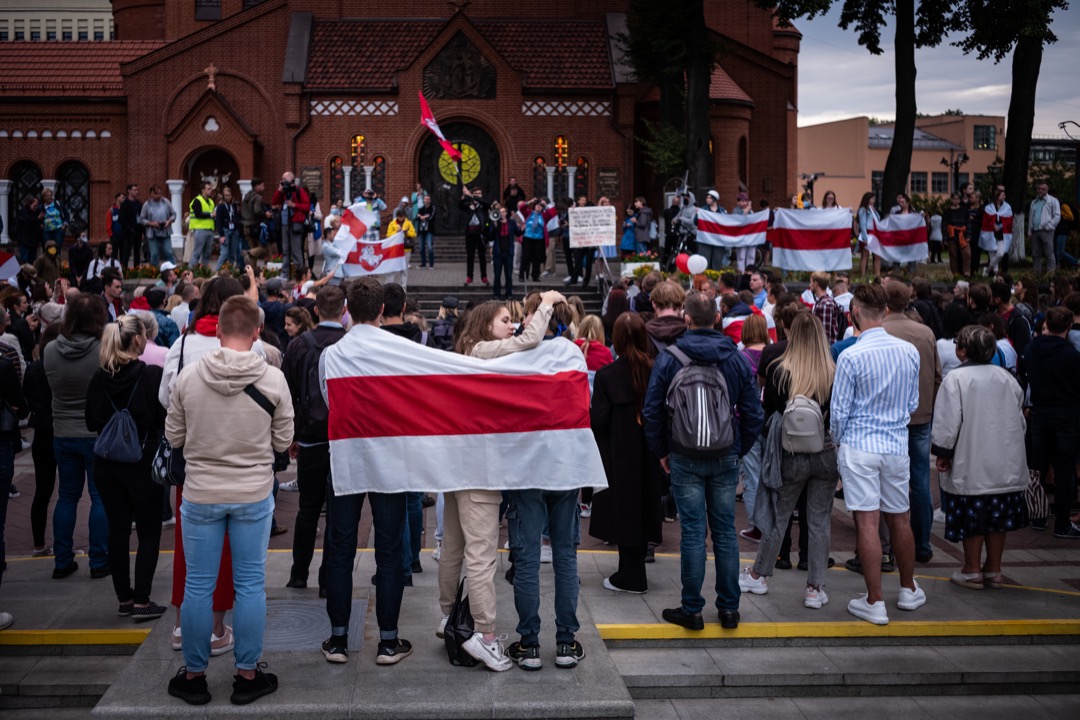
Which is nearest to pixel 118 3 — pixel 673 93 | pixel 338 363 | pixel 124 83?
pixel 124 83

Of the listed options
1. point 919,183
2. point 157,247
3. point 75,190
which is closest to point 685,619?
point 157,247

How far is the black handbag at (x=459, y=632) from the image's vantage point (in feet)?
23.0

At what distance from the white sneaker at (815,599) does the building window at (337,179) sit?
2840 centimetres

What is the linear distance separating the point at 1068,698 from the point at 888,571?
2051 millimetres

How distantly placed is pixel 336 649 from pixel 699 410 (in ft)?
9.29

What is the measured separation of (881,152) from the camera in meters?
78.2

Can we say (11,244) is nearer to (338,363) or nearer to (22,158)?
(22,158)

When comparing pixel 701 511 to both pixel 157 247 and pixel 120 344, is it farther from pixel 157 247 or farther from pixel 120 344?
pixel 157 247

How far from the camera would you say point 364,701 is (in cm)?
652

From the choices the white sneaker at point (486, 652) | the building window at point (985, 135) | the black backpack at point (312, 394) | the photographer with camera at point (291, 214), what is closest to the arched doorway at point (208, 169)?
the photographer with camera at point (291, 214)

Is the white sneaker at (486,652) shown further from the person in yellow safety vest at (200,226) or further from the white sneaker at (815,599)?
the person in yellow safety vest at (200,226)

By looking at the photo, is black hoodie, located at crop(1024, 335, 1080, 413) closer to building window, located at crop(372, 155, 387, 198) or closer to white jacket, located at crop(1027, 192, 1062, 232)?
white jacket, located at crop(1027, 192, 1062, 232)

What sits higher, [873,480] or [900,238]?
[900,238]

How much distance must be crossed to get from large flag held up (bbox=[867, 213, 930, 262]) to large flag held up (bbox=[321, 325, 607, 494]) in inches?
718
